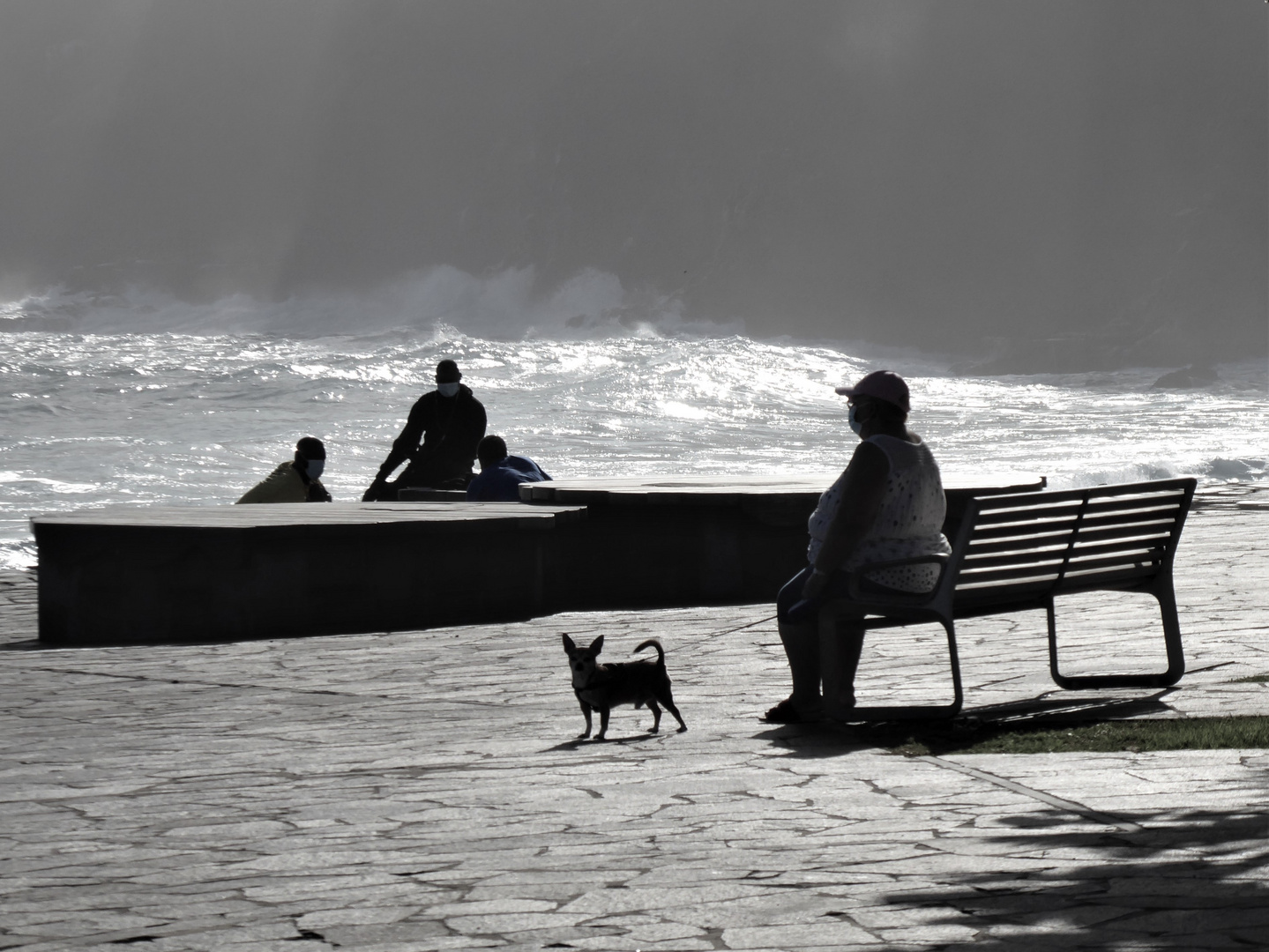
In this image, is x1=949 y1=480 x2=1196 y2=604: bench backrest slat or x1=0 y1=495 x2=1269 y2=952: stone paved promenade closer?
x1=0 y1=495 x2=1269 y2=952: stone paved promenade

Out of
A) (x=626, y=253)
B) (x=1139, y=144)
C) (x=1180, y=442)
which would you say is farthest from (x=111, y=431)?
(x=1139, y=144)

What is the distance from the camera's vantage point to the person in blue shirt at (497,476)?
11141 millimetres

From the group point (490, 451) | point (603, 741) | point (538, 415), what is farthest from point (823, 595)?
point (538, 415)

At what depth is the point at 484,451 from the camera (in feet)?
38.0

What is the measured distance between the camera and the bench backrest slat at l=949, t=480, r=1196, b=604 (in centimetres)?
551

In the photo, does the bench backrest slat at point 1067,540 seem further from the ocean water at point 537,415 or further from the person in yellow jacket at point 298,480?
the ocean water at point 537,415

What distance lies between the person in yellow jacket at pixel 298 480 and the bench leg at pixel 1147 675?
615cm

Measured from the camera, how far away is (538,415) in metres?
53.8

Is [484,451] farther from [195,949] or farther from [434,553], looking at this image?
[195,949]

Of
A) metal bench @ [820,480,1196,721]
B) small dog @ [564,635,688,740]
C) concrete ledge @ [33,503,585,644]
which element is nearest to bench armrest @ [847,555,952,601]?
metal bench @ [820,480,1196,721]

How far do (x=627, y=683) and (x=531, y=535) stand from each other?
397 centimetres

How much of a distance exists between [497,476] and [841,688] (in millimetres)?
6007

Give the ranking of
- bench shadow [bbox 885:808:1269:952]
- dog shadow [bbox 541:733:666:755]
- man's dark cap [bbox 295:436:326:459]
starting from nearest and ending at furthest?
1. bench shadow [bbox 885:808:1269:952]
2. dog shadow [bbox 541:733:666:755]
3. man's dark cap [bbox 295:436:326:459]

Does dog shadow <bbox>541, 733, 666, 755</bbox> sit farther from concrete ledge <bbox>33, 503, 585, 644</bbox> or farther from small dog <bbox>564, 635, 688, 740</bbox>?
concrete ledge <bbox>33, 503, 585, 644</bbox>
